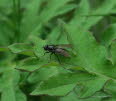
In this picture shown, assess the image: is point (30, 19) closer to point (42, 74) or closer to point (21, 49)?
point (42, 74)

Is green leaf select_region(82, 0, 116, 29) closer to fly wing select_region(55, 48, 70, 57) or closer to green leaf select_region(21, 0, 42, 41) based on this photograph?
green leaf select_region(21, 0, 42, 41)

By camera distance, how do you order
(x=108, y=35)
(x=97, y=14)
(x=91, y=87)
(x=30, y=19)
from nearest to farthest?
(x=91, y=87), (x=108, y=35), (x=97, y=14), (x=30, y=19)

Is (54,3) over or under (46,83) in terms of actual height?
over

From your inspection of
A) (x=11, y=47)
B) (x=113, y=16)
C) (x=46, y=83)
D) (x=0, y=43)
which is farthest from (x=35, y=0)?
(x=46, y=83)

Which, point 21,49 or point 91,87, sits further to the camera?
point 21,49

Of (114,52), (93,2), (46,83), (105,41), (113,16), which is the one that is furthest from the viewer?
(93,2)

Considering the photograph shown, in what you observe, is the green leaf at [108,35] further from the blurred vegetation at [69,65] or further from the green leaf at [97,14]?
the green leaf at [97,14]

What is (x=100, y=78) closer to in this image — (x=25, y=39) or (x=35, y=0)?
(x=25, y=39)

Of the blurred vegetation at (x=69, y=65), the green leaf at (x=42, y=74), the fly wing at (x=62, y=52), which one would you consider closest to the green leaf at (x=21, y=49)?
the blurred vegetation at (x=69, y=65)

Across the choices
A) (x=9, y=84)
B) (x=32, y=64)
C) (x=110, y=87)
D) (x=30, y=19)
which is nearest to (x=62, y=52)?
(x=32, y=64)
